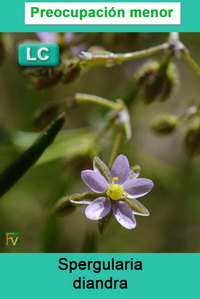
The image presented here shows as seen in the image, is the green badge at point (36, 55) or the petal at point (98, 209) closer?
the petal at point (98, 209)

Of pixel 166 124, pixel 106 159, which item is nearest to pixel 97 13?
pixel 166 124

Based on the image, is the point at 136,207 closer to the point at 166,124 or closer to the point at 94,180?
the point at 94,180

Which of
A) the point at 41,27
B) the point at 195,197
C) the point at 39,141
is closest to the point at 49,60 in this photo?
the point at 41,27

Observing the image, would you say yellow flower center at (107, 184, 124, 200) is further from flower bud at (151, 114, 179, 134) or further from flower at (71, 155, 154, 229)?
flower bud at (151, 114, 179, 134)

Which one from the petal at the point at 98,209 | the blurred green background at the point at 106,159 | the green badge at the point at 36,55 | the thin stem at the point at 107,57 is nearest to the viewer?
the petal at the point at 98,209

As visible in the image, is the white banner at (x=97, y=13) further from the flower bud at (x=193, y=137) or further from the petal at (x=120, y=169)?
the petal at (x=120, y=169)

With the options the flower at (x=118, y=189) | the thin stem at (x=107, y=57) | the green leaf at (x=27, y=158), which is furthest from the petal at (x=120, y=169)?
the thin stem at (x=107, y=57)

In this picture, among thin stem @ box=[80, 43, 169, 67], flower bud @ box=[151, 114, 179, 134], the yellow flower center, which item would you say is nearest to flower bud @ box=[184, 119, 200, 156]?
flower bud @ box=[151, 114, 179, 134]
